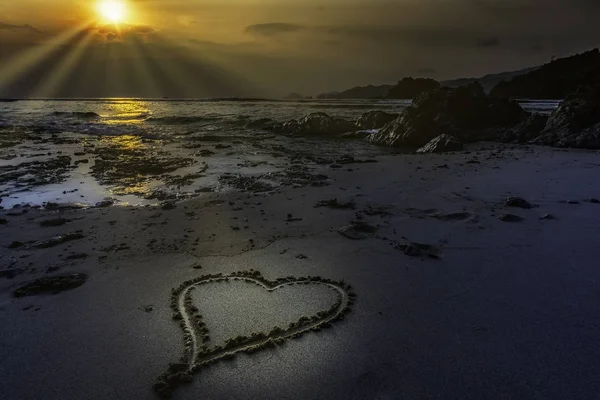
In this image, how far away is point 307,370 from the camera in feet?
9.76

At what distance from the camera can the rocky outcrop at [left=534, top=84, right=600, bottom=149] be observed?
13461mm

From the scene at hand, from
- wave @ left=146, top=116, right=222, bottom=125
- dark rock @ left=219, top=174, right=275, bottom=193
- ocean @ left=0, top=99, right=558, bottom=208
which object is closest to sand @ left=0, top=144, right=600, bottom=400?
dark rock @ left=219, top=174, right=275, bottom=193

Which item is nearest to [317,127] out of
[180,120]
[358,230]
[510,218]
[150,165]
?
[150,165]

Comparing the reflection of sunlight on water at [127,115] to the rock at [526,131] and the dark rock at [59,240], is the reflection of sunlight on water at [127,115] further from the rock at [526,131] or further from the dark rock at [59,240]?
the dark rock at [59,240]

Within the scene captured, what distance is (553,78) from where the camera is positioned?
91.6 meters

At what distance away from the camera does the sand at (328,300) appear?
9.37 ft

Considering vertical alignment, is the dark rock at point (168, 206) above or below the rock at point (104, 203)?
below

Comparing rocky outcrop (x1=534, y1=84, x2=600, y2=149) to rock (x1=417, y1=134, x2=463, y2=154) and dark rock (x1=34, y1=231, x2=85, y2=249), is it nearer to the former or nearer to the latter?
rock (x1=417, y1=134, x2=463, y2=154)

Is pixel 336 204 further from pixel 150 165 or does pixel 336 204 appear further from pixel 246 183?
pixel 150 165

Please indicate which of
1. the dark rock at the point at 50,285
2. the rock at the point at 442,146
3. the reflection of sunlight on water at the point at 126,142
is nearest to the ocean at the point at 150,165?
the reflection of sunlight on water at the point at 126,142

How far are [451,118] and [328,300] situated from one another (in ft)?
56.1

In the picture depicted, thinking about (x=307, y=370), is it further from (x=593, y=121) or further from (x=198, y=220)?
(x=593, y=121)

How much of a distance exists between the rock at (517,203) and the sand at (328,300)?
0.54 ft

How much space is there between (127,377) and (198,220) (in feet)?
11.9
